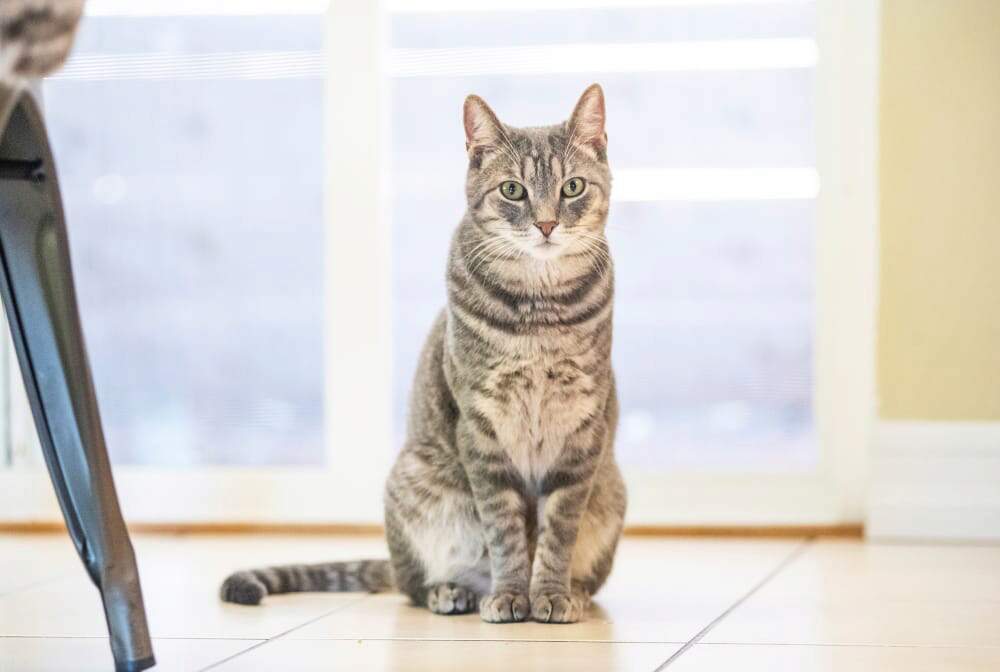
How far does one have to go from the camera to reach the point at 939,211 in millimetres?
2834

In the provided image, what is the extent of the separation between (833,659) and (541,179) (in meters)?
0.81

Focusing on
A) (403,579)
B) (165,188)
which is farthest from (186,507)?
(403,579)

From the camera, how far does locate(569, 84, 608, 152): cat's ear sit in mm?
2066

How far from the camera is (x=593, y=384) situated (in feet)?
6.56

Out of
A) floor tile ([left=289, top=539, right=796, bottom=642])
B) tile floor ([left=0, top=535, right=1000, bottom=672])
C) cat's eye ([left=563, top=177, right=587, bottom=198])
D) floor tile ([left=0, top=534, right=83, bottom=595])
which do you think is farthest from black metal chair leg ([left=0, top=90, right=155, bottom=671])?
floor tile ([left=0, top=534, right=83, bottom=595])

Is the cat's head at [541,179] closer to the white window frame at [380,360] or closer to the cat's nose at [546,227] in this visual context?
the cat's nose at [546,227]

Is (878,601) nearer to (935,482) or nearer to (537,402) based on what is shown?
(537,402)

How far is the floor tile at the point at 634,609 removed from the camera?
1.85 m

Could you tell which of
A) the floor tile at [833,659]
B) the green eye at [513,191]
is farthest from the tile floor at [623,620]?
the green eye at [513,191]

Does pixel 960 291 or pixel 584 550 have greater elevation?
pixel 960 291

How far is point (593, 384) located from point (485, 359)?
0.17m

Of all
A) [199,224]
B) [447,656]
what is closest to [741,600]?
[447,656]

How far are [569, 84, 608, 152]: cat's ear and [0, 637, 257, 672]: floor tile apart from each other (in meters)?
0.89

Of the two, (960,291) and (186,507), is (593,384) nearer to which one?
(960,291)
